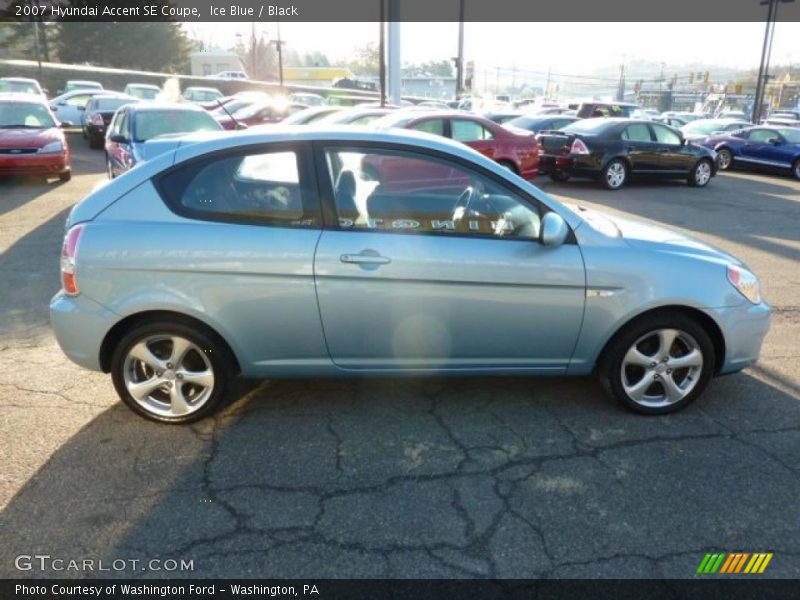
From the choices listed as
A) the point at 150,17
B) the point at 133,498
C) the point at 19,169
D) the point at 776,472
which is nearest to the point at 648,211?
the point at 776,472

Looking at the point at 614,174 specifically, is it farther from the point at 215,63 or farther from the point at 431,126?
the point at 215,63

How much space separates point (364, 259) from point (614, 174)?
1145cm

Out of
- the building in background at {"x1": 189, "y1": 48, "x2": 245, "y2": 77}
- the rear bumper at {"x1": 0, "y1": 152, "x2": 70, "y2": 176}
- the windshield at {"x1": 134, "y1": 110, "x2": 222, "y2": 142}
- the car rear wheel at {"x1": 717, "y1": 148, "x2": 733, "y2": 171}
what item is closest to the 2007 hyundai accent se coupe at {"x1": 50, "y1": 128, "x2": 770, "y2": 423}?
the windshield at {"x1": 134, "y1": 110, "x2": 222, "y2": 142}

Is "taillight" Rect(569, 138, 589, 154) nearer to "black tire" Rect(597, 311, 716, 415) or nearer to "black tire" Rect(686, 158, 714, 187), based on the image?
"black tire" Rect(686, 158, 714, 187)

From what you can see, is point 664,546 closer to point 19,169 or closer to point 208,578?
point 208,578

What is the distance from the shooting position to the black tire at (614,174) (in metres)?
13.0

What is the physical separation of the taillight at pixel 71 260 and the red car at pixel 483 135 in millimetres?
8047

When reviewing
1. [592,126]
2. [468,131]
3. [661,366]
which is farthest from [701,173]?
[661,366]

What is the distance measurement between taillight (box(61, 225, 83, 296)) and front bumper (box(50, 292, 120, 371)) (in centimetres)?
6

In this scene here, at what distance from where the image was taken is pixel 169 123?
Answer: 9.84 meters

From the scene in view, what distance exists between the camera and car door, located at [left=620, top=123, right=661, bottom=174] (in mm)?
13102

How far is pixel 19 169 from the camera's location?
10.9m

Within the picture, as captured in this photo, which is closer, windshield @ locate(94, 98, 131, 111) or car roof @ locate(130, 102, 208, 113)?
car roof @ locate(130, 102, 208, 113)

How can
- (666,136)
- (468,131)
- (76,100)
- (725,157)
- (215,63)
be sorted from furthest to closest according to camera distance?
(215,63), (76,100), (725,157), (666,136), (468,131)
